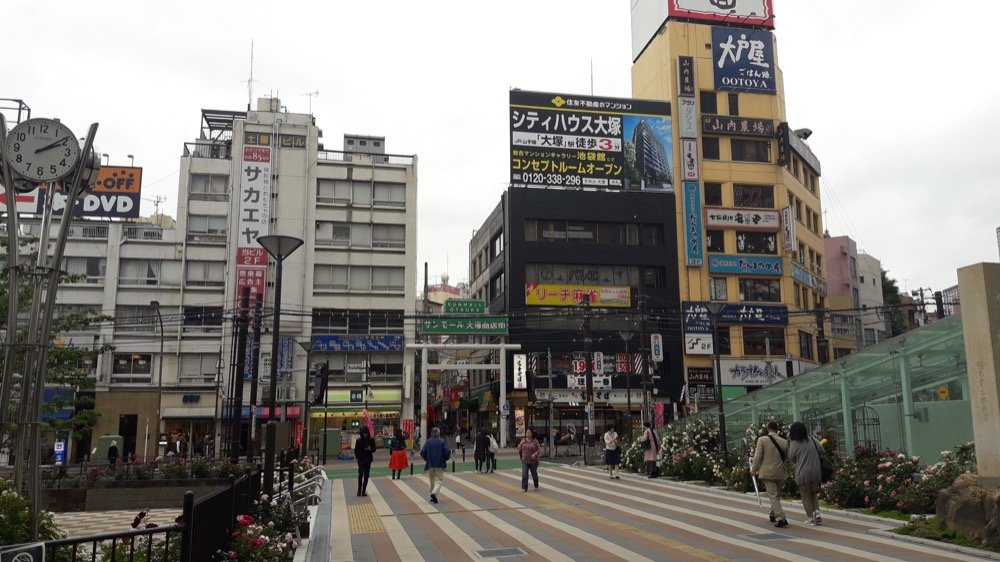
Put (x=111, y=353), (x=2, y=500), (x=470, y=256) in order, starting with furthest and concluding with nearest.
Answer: (x=470, y=256)
(x=111, y=353)
(x=2, y=500)

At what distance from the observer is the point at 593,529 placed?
1220cm

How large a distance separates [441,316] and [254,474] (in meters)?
33.5

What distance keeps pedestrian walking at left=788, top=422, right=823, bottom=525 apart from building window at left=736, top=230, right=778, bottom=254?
43.1m

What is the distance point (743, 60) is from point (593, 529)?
50621 mm

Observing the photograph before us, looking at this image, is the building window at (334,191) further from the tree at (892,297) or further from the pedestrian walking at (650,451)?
the tree at (892,297)

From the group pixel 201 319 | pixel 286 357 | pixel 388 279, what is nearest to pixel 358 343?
pixel 286 357

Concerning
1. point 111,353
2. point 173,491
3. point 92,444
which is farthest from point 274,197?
point 173,491

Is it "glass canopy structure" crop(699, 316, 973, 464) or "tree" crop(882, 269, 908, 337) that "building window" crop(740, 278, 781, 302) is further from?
Result: "glass canopy structure" crop(699, 316, 973, 464)

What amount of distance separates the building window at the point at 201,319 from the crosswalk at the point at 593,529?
32.7m

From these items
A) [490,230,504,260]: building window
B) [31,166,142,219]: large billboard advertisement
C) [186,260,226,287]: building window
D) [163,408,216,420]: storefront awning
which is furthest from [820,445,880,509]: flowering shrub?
[31,166,142,219]: large billboard advertisement

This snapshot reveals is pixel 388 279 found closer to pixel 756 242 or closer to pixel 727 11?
pixel 756 242

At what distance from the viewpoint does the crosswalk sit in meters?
9.88

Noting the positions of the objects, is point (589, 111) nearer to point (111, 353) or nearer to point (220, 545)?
point (111, 353)

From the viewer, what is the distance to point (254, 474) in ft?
34.9
